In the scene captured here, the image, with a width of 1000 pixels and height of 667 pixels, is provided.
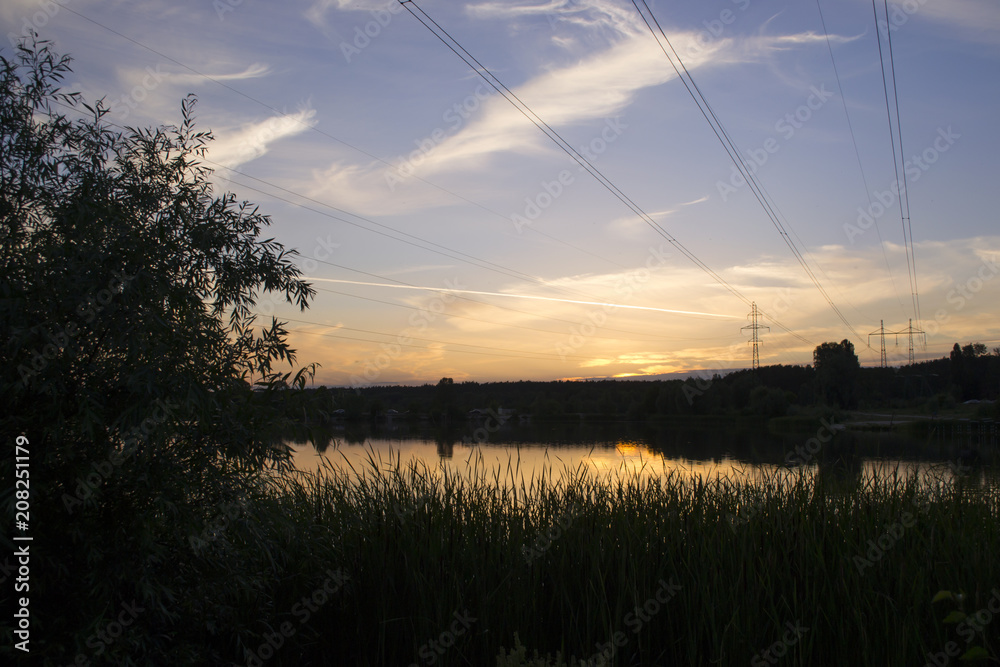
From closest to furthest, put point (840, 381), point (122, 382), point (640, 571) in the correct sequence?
point (122, 382) < point (640, 571) < point (840, 381)

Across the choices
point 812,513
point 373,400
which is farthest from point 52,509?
point 373,400

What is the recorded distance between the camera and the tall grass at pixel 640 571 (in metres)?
4.93

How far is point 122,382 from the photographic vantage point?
3.82 m

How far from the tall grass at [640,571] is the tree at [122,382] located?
0.83 m

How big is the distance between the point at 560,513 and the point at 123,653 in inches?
156

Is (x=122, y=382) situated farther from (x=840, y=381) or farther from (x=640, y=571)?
(x=840, y=381)

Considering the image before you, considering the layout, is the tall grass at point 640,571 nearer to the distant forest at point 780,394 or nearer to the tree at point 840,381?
the distant forest at point 780,394

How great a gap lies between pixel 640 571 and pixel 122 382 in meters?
4.45

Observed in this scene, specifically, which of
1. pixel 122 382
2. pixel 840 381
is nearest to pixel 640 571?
pixel 122 382

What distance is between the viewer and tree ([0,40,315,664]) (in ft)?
12.0

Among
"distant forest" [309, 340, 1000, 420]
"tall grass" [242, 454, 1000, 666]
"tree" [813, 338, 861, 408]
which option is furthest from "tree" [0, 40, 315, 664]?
"tree" [813, 338, 861, 408]

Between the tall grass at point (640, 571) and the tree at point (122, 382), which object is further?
the tall grass at point (640, 571)

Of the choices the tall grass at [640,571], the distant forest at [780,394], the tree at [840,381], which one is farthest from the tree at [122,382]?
the tree at [840,381]

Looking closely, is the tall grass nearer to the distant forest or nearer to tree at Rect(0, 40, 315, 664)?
tree at Rect(0, 40, 315, 664)
